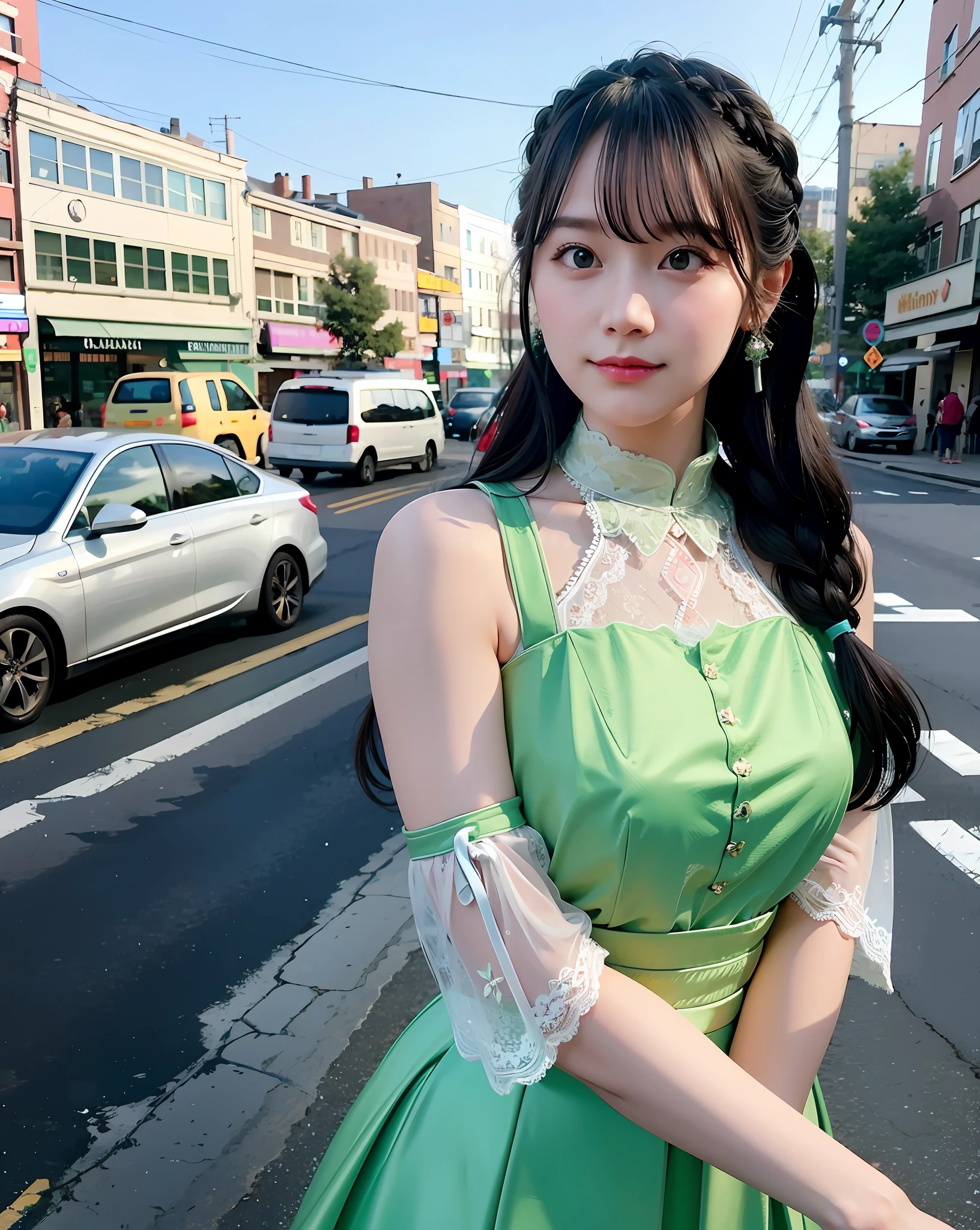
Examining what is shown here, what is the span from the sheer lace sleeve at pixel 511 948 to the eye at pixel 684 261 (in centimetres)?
66

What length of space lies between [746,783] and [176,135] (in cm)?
4462

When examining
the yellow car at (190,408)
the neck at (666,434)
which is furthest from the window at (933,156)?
the neck at (666,434)

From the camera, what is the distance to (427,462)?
69.8 ft

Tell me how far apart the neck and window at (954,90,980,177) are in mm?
32647

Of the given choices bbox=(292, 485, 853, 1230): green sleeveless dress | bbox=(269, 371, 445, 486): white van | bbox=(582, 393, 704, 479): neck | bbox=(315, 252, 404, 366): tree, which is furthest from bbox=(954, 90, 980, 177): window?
bbox=(292, 485, 853, 1230): green sleeveless dress

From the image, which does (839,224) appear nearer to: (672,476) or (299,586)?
(299,586)

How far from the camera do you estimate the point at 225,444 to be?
62.8 ft

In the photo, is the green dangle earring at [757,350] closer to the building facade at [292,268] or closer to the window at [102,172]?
the window at [102,172]

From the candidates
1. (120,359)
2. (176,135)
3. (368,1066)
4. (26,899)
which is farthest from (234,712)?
(176,135)

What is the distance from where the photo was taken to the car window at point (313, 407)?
18156mm

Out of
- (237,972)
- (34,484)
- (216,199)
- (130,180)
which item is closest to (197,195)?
(216,199)

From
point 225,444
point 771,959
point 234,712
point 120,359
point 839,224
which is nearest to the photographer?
point 771,959

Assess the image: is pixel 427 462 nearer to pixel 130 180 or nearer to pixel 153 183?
pixel 130 180

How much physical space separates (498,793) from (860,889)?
23.4 inches
